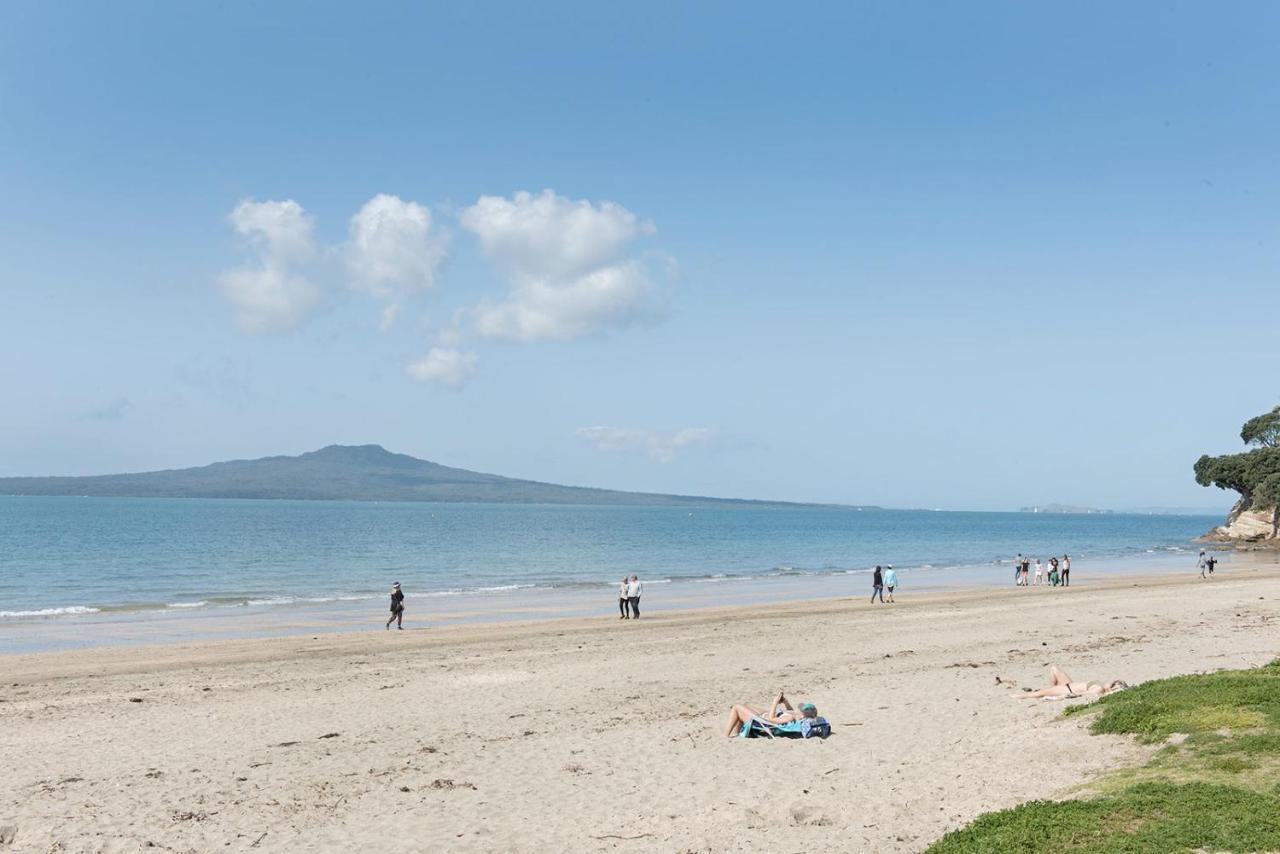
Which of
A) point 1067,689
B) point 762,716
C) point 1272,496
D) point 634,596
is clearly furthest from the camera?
point 1272,496

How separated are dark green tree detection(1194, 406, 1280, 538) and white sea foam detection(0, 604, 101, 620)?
97904 millimetres

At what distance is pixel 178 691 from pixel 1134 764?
16.5 metres

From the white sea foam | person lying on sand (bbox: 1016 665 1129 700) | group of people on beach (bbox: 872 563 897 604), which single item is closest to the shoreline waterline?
the white sea foam

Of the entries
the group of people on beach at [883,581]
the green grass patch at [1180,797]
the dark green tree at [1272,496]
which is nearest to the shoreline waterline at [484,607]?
the group of people on beach at [883,581]

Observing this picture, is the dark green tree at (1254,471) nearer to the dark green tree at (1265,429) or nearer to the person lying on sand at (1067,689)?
the dark green tree at (1265,429)

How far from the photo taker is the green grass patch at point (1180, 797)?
8133mm

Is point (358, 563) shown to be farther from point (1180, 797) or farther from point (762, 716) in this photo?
point (1180, 797)

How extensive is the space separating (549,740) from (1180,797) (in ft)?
28.0

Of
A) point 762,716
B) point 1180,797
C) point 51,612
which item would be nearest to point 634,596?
point 762,716

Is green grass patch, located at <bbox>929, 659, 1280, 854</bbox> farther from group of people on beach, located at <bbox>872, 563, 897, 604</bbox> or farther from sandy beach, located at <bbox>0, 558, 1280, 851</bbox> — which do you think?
group of people on beach, located at <bbox>872, 563, 897, 604</bbox>

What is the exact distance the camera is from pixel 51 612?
37.1 meters

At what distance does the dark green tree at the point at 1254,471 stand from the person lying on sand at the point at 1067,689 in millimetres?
92963

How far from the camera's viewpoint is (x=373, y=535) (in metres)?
108

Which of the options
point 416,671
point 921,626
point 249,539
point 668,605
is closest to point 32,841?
point 416,671
